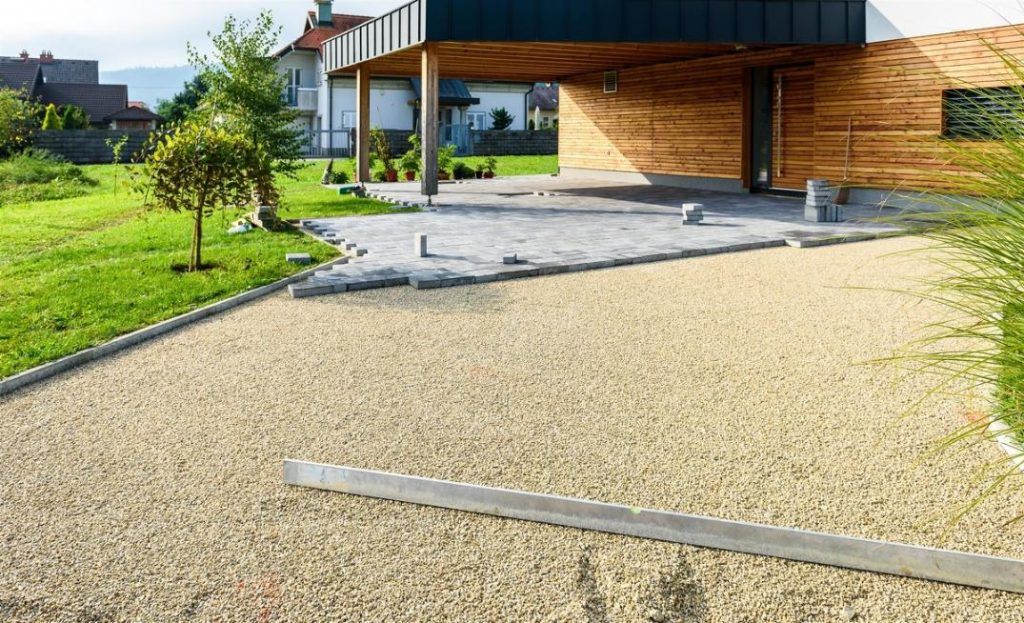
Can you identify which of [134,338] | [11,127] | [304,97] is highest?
[304,97]

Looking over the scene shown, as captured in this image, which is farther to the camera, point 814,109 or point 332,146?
point 332,146

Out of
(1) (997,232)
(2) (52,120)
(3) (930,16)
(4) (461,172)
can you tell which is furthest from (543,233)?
(2) (52,120)

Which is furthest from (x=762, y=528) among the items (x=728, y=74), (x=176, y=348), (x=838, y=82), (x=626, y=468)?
(x=728, y=74)

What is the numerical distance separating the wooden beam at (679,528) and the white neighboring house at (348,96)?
1449 inches

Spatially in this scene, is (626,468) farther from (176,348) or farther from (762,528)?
(176,348)

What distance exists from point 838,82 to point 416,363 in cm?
1193

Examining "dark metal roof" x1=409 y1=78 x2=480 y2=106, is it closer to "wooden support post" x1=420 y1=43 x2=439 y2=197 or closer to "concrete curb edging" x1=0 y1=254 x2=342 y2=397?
"wooden support post" x1=420 y1=43 x2=439 y2=197

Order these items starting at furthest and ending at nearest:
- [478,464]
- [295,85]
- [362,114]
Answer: [295,85]
[362,114]
[478,464]

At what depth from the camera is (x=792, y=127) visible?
646 inches

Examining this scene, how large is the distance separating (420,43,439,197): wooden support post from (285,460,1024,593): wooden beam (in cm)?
1177

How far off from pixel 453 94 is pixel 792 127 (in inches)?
1116

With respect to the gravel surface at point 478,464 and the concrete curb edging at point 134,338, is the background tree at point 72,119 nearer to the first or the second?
the concrete curb edging at point 134,338

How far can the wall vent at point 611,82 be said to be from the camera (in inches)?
839

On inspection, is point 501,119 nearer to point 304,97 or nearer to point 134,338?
point 304,97
